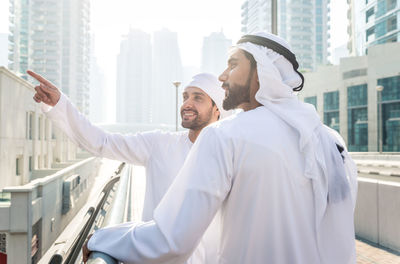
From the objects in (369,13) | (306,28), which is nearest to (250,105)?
(369,13)

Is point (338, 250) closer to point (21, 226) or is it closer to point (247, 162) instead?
point (247, 162)

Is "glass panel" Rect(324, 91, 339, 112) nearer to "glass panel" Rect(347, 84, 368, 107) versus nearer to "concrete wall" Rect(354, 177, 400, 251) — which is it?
"glass panel" Rect(347, 84, 368, 107)

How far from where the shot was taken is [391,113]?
39.0 metres

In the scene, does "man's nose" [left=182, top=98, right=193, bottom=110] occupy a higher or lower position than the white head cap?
lower

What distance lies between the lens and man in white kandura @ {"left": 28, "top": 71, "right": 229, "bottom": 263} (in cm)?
273

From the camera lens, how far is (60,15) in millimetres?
111375

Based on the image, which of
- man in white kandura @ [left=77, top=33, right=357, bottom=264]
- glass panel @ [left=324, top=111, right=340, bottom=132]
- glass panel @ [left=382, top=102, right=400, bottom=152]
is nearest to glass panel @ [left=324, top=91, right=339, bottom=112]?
glass panel @ [left=324, top=111, right=340, bottom=132]

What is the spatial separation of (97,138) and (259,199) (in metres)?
2.03

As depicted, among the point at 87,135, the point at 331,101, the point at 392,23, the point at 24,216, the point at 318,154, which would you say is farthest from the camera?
the point at 331,101

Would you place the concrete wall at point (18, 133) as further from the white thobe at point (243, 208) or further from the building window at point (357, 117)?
the building window at point (357, 117)

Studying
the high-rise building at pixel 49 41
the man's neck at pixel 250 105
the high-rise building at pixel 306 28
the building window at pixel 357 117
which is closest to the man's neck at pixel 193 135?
the man's neck at pixel 250 105

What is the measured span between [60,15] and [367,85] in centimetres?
10139

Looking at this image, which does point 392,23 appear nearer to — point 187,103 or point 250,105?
point 187,103

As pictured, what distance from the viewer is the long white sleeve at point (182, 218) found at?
47.6 inches
